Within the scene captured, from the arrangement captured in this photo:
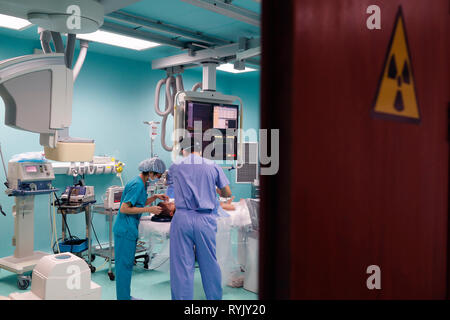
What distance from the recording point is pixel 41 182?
13.0 feet

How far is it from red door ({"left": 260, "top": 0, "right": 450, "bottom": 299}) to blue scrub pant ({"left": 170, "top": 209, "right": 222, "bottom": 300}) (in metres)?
1.93

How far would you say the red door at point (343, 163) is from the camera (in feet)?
2.49

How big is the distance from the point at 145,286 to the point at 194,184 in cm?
152

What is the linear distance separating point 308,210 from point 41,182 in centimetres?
379

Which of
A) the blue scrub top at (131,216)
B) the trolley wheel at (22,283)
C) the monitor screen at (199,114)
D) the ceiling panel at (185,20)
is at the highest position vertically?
the ceiling panel at (185,20)

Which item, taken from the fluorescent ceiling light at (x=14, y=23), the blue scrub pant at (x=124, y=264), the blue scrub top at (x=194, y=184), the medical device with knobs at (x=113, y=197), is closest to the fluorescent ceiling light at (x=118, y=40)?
the fluorescent ceiling light at (x=14, y=23)

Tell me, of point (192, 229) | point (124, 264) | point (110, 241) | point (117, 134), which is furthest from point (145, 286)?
point (117, 134)

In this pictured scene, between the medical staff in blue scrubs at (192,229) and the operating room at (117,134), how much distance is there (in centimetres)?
62

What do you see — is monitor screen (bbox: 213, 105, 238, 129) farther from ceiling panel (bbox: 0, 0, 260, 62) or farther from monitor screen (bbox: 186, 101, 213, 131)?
ceiling panel (bbox: 0, 0, 260, 62)

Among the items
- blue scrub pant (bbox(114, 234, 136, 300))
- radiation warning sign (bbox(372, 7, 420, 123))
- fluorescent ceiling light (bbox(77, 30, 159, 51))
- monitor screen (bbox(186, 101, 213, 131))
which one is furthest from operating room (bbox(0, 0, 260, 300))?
radiation warning sign (bbox(372, 7, 420, 123))

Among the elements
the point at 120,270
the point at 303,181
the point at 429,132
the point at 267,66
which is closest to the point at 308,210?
the point at 303,181

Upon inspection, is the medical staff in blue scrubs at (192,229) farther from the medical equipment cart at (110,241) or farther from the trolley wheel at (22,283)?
the trolley wheel at (22,283)

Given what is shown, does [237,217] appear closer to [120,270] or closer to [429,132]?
[120,270]

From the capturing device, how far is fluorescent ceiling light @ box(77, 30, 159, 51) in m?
4.02
